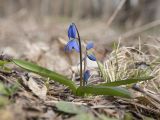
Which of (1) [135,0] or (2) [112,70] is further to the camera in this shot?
(1) [135,0]

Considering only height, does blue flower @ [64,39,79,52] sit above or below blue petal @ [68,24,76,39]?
below

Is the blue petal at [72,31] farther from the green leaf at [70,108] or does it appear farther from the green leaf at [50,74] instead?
the green leaf at [70,108]

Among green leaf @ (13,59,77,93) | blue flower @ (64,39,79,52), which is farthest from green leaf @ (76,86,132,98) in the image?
blue flower @ (64,39,79,52)

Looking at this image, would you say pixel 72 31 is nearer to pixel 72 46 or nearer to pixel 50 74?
pixel 72 46

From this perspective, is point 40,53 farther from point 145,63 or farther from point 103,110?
point 103,110

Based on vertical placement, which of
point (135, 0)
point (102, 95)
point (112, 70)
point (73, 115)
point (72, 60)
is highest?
point (135, 0)

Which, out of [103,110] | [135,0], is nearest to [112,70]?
[103,110]

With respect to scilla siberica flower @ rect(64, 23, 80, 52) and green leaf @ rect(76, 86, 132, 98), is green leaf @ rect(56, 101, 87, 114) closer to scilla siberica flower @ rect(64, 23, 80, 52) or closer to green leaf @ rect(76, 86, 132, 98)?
green leaf @ rect(76, 86, 132, 98)
